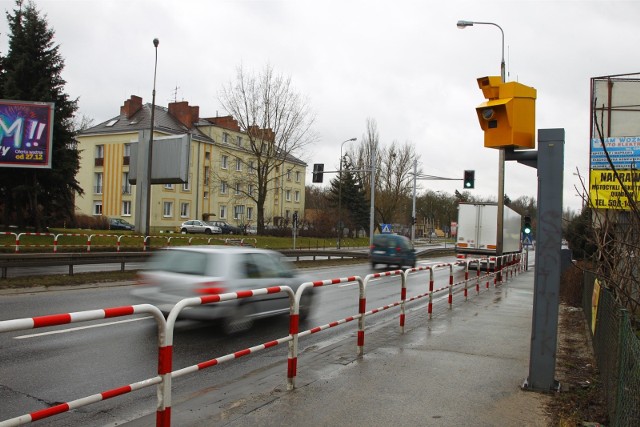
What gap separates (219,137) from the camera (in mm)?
65875

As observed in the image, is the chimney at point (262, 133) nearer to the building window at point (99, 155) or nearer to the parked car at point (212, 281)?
the building window at point (99, 155)

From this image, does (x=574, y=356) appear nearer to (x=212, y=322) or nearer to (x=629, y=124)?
(x=212, y=322)

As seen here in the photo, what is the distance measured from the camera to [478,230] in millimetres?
27891

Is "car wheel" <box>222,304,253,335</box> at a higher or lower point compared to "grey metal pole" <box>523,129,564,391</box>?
lower

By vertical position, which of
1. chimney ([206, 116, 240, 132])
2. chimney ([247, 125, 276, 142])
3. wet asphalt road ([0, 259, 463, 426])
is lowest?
wet asphalt road ([0, 259, 463, 426])

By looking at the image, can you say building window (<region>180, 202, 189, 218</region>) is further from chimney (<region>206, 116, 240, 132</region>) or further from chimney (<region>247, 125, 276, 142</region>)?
chimney (<region>247, 125, 276, 142</region>)

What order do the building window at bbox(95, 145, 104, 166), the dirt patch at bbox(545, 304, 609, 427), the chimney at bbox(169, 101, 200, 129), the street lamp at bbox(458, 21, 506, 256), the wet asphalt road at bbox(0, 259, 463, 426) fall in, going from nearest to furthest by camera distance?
1. the dirt patch at bbox(545, 304, 609, 427)
2. the wet asphalt road at bbox(0, 259, 463, 426)
3. the street lamp at bbox(458, 21, 506, 256)
4. the building window at bbox(95, 145, 104, 166)
5. the chimney at bbox(169, 101, 200, 129)

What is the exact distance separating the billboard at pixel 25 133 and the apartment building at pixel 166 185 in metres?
27.9

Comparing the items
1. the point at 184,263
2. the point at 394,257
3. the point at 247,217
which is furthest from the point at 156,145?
the point at 247,217

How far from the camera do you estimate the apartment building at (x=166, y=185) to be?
58344 millimetres

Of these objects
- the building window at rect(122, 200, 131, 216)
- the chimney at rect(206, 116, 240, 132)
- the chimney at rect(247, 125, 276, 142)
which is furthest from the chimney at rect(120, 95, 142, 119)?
the chimney at rect(247, 125, 276, 142)

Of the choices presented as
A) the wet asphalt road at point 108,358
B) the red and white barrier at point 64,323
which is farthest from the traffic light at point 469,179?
the red and white barrier at point 64,323

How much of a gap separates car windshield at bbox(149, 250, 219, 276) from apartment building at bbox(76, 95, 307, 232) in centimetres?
4534

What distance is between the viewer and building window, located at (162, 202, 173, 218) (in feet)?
189
